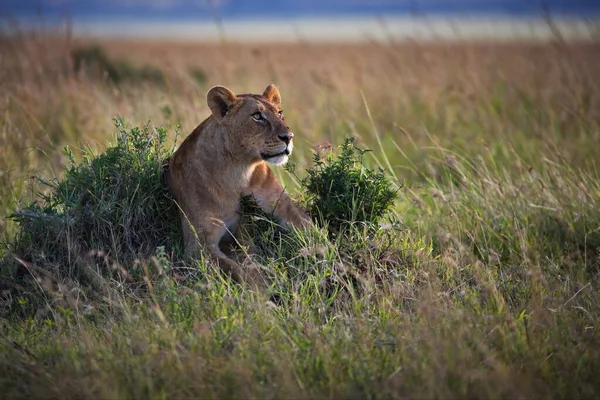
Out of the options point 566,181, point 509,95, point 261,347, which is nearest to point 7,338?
point 261,347

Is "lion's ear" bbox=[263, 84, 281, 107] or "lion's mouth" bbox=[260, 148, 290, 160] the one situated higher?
"lion's ear" bbox=[263, 84, 281, 107]

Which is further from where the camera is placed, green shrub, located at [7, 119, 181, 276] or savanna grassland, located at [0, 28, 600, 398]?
green shrub, located at [7, 119, 181, 276]

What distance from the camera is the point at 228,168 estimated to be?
18.0 ft

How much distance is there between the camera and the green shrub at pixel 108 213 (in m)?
5.50

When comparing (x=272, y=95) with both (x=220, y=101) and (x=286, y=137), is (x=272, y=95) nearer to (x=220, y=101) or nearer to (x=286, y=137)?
(x=220, y=101)

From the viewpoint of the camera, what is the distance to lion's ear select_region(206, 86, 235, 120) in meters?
5.48

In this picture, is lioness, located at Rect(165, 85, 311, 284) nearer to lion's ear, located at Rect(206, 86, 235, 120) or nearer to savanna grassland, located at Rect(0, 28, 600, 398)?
lion's ear, located at Rect(206, 86, 235, 120)

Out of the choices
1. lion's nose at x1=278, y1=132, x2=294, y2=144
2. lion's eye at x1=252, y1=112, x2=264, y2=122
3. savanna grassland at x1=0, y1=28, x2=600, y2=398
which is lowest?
savanna grassland at x1=0, y1=28, x2=600, y2=398

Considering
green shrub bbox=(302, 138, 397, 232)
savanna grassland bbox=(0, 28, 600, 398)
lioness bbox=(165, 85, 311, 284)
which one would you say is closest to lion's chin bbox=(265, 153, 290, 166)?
lioness bbox=(165, 85, 311, 284)

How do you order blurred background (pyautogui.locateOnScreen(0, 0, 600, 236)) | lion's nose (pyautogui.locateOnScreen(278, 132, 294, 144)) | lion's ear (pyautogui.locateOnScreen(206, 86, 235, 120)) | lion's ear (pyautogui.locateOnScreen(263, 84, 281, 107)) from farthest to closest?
1. blurred background (pyautogui.locateOnScreen(0, 0, 600, 236))
2. lion's ear (pyautogui.locateOnScreen(263, 84, 281, 107))
3. lion's ear (pyautogui.locateOnScreen(206, 86, 235, 120))
4. lion's nose (pyautogui.locateOnScreen(278, 132, 294, 144))

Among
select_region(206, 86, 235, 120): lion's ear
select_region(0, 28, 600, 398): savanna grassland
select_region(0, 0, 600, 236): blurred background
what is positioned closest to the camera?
select_region(0, 28, 600, 398): savanna grassland

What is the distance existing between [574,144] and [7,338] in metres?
6.65

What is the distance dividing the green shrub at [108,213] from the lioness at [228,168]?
230 millimetres

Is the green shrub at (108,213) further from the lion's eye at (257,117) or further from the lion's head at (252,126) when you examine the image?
the lion's eye at (257,117)
